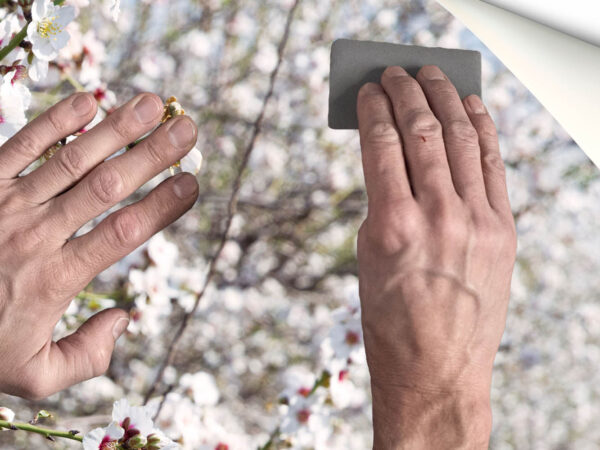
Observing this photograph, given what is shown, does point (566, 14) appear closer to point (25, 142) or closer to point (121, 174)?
point (121, 174)

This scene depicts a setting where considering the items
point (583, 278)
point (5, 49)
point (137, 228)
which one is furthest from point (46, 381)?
point (583, 278)

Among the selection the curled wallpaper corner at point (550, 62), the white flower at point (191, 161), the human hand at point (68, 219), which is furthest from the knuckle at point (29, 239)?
the curled wallpaper corner at point (550, 62)

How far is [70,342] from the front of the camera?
26.1 inches

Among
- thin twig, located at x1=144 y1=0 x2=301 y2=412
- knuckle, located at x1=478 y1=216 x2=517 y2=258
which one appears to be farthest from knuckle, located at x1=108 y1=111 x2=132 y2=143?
knuckle, located at x1=478 y1=216 x2=517 y2=258

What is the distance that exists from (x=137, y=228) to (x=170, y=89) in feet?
1.58

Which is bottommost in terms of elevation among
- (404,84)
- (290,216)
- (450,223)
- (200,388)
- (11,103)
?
(200,388)

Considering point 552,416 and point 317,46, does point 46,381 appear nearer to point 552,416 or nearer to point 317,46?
point 317,46

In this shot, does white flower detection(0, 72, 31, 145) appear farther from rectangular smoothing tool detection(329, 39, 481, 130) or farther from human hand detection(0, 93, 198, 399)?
rectangular smoothing tool detection(329, 39, 481, 130)

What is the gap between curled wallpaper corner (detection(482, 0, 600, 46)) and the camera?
788 mm

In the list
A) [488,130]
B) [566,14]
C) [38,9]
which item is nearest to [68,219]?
[38,9]

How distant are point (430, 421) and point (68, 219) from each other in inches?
21.3

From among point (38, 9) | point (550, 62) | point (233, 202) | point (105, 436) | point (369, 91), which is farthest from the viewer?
point (233, 202)

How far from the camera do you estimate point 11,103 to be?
57cm

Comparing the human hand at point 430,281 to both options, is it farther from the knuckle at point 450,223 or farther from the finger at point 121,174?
the finger at point 121,174
